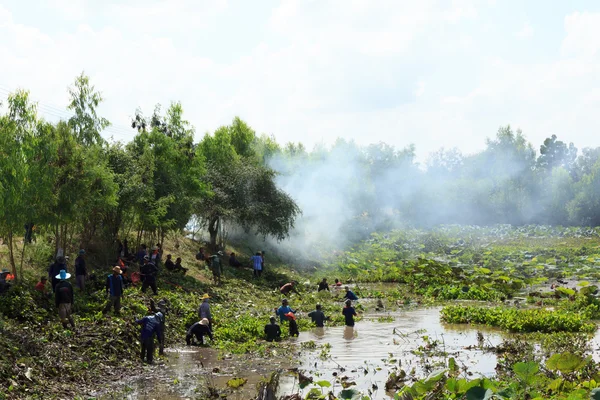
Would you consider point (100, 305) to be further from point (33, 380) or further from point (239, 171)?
point (239, 171)

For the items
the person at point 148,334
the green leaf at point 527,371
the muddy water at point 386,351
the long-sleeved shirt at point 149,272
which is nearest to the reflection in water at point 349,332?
the muddy water at point 386,351

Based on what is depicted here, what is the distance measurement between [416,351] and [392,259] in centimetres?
3039

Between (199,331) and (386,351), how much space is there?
→ 5.25 m

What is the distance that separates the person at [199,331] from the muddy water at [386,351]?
2679 millimetres

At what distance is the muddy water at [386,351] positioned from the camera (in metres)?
15.1

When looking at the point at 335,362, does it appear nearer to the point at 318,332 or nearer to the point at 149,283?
the point at 318,332

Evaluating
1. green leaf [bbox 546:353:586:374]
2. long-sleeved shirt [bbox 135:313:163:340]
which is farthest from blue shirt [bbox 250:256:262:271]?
green leaf [bbox 546:353:586:374]

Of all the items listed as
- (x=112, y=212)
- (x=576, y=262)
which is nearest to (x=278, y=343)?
(x=112, y=212)

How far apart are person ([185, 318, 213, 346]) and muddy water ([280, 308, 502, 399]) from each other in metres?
2.68

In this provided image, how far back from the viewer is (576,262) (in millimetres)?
42938

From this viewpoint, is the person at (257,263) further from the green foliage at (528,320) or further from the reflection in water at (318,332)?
the green foliage at (528,320)

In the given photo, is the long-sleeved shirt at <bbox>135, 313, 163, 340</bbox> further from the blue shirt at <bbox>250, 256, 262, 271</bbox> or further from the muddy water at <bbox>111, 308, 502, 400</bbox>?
the blue shirt at <bbox>250, 256, 262, 271</bbox>

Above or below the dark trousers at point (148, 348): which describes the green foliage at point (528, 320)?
above

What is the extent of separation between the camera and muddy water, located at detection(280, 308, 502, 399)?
15.1 meters
